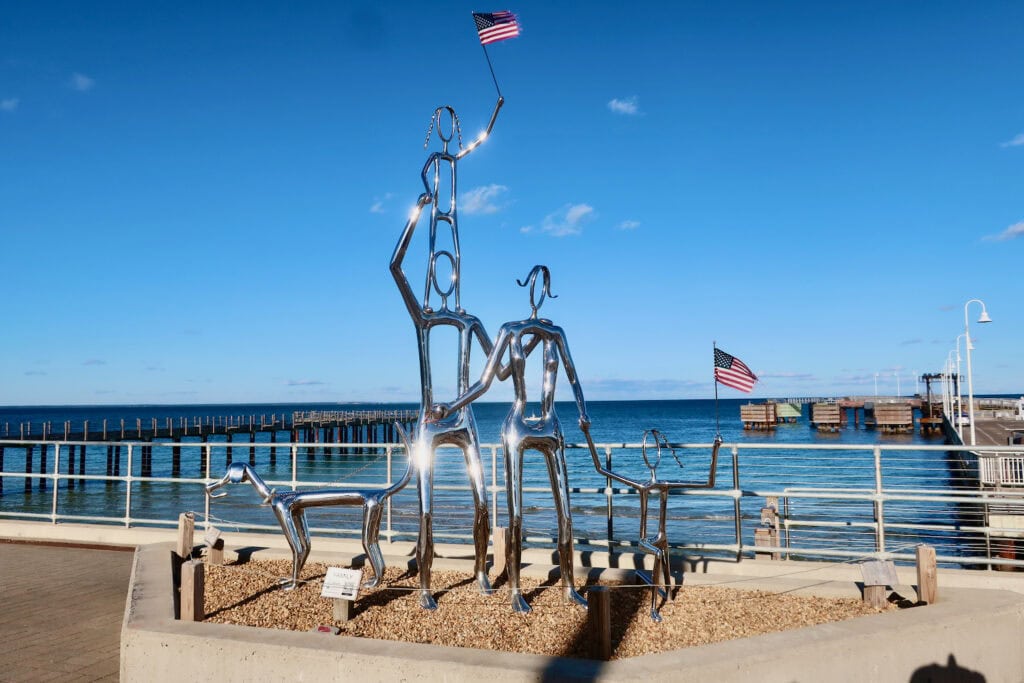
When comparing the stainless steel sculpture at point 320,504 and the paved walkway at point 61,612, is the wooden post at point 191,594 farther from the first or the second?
the stainless steel sculpture at point 320,504

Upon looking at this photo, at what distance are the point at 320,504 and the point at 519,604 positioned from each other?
2.03m

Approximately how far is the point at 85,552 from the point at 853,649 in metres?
10.0

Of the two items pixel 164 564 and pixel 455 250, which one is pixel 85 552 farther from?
pixel 455 250

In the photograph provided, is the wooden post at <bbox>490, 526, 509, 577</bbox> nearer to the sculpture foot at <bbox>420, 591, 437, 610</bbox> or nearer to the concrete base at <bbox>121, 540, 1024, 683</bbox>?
the sculpture foot at <bbox>420, 591, 437, 610</bbox>

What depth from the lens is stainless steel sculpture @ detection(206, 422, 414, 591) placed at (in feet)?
22.7

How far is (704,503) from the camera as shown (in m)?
27.0

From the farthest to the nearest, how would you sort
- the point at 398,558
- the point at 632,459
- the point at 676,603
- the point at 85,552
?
the point at 632,459 < the point at 85,552 < the point at 398,558 < the point at 676,603

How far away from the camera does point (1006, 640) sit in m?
5.70

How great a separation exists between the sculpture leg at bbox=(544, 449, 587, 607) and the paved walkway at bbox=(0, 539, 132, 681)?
356cm

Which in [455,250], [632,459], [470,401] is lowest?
[632,459]

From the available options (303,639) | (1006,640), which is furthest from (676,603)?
(303,639)

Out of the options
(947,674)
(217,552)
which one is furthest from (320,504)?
(947,674)

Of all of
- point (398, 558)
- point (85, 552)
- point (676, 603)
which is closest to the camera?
point (676, 603)

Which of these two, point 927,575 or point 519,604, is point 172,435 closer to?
point 519,604
